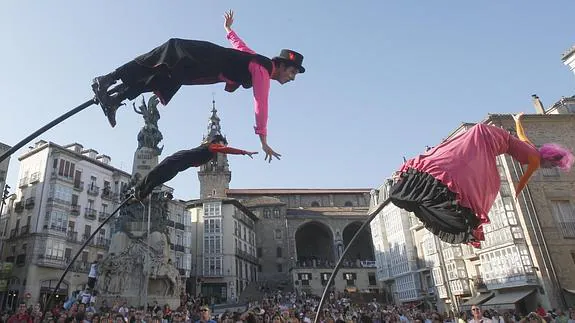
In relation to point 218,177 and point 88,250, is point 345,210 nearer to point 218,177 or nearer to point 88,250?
point 218,177

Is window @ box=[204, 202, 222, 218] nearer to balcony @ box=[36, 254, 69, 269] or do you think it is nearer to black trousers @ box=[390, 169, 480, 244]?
balcony @ box=[36, 254, 69, 269]

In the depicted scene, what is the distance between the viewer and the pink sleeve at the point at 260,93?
15.9 ft

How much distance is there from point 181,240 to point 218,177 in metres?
19.7

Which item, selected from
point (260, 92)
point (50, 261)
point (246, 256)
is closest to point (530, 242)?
point (260, 92)

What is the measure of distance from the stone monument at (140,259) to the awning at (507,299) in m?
24.1

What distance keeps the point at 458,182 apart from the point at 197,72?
324 centimetres

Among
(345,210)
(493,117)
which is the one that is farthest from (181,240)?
(493,117)

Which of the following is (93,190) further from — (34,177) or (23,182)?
(23,182)

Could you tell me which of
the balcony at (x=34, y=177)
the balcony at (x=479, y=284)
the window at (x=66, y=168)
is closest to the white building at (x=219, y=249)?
the window at (x=66, y=168)

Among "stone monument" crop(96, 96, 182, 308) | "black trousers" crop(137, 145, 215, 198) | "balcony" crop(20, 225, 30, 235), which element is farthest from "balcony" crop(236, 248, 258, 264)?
"black trousers" crop(137, 145, 215, 198)

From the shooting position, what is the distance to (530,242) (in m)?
28.6

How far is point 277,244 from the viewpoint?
233 feet

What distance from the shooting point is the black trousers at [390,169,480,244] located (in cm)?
432

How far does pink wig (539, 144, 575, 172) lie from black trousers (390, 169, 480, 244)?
5.30 ft
